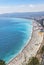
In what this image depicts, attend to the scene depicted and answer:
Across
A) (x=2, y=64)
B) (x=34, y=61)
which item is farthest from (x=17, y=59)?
(x=2, y=64)

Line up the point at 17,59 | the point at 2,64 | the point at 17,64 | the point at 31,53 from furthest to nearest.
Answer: the point at 31,53
the point at 17,59
the point at 17,64
the point at 2,64

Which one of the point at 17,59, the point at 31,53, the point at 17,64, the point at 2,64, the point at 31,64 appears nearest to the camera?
the point at 2,64

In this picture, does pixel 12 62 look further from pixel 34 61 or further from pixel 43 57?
pixel 34 61

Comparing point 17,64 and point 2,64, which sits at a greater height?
point 2,64

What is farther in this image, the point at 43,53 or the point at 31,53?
the point at 31,53

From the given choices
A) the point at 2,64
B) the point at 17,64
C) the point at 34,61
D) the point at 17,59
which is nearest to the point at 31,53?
the point at 17,59

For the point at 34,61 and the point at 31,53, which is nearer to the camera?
the point at 34,61

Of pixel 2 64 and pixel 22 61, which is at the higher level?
pixel 2 64

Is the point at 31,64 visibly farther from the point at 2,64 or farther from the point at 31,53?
the point at 31,53

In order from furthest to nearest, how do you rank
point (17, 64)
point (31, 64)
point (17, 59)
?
point (17, 59)
point (17, 64)
point (31, 64)
